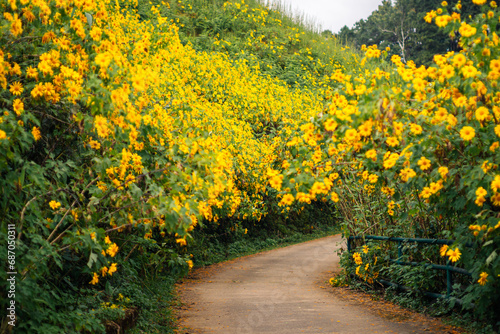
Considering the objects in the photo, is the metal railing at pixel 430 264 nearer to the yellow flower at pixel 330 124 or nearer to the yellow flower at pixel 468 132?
the yellow flower at pixel 468 132

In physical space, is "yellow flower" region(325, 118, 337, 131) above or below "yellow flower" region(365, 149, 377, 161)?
above

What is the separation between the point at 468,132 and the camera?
492 cm

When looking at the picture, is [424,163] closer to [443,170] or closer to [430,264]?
[443,170]

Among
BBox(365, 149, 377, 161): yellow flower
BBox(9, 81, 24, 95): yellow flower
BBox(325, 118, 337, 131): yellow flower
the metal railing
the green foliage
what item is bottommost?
the metal railing

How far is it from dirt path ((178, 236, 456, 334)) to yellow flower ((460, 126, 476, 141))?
11.5 ft

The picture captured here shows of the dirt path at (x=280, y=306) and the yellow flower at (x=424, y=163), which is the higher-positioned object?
the yellow flower at (x=424, y=163)

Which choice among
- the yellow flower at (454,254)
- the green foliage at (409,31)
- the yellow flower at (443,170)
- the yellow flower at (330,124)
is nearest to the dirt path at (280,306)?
the yellow flower at (454,254)

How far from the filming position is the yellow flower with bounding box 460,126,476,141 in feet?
16.0

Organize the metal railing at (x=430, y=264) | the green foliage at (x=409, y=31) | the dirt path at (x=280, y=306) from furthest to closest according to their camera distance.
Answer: the green foliage at (x=409, y=31)
the metal railing at (x=430, y=264)
the dirt path at (x=280, y=306)

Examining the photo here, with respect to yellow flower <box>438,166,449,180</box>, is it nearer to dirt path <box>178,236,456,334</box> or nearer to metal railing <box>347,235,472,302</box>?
metal railing <box>347,235,472,302</box>

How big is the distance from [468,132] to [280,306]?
5.56 meters

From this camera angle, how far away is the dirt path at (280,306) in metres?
7.62

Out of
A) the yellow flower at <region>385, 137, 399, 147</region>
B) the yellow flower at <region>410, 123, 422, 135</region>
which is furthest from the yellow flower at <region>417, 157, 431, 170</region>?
the yellow flower at <region>385, 137, 399, 147</region>

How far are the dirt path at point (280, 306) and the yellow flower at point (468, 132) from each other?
3498 millimetres
